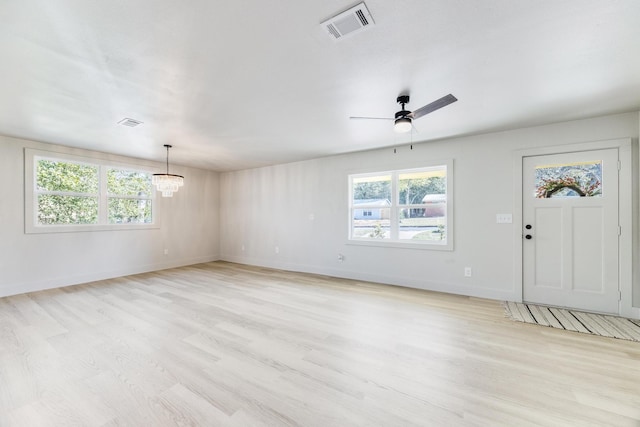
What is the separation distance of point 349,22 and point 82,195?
5.79 m

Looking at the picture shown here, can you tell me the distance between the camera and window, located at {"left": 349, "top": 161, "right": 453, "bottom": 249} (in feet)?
14.5

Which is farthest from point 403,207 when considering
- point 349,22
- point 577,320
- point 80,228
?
point 80,228

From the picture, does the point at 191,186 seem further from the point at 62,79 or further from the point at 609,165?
the point at 609,165

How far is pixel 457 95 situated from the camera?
8.96 feet

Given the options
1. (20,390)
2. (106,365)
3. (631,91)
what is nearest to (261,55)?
(106,365)

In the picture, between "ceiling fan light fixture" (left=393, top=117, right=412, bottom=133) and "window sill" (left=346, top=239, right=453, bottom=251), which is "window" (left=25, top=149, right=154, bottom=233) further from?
"ceiling fan light fixture" (left=393, top=117, right=412, bottom=133)

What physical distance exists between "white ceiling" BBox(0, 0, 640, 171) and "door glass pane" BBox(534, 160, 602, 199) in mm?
660

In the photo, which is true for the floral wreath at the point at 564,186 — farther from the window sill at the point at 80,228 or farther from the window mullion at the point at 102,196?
the window mullion at the point at 102,196

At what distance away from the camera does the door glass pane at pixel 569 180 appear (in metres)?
3.40

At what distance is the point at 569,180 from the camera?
11.6 ft

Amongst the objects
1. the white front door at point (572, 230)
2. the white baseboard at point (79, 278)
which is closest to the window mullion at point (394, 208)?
the white front door at point (572, 230)

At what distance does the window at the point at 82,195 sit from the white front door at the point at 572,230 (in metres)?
7.28

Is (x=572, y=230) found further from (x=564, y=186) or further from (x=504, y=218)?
(x=504, y=218)

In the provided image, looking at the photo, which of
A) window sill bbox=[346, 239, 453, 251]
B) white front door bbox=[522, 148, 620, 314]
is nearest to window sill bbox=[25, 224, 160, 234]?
window sill bbox=[346, 239, 453, 251]
